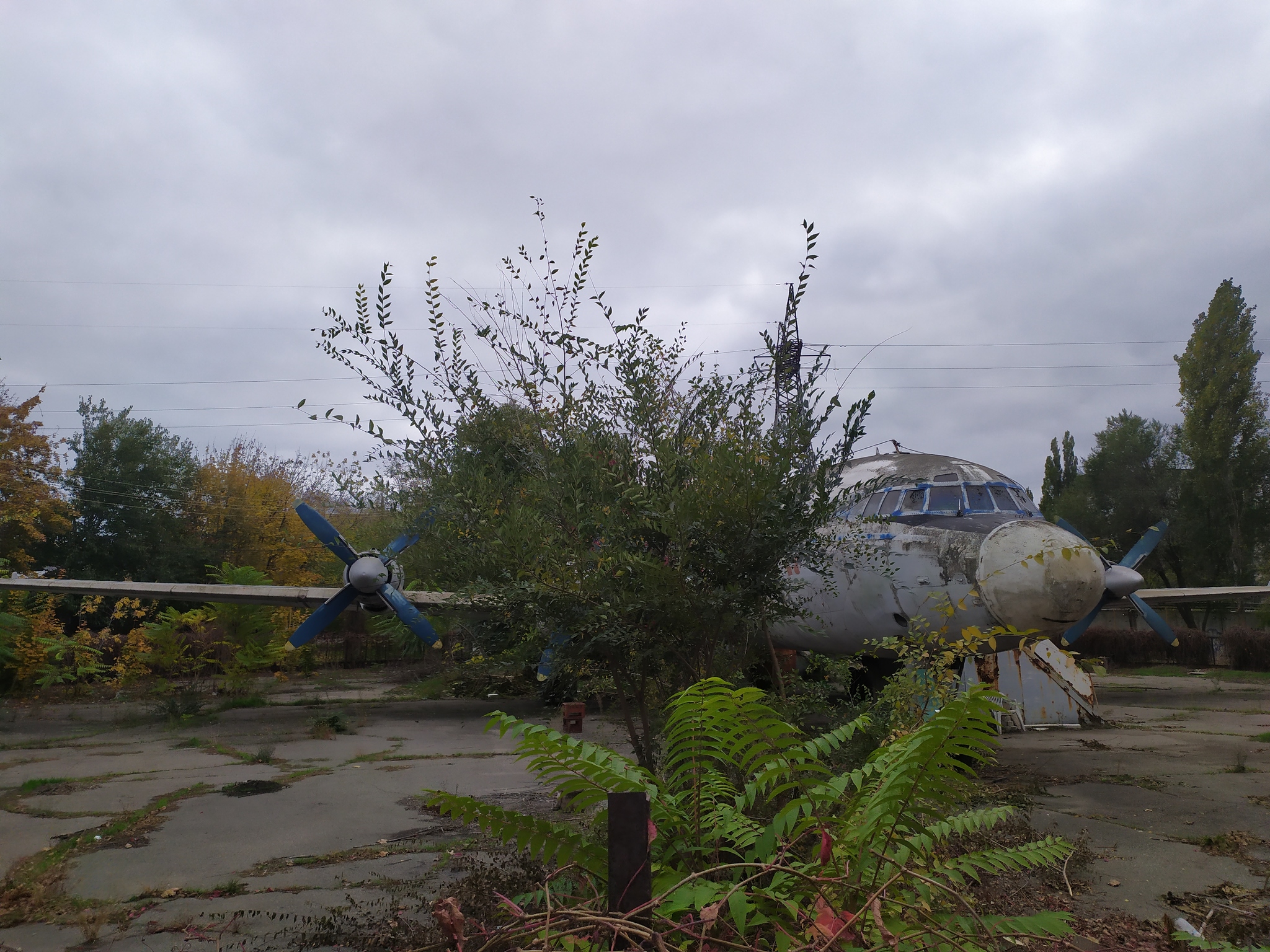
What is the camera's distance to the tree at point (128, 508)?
985 inches

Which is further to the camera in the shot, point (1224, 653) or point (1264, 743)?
point (1224, 653)

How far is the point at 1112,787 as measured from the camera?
7.02 metres

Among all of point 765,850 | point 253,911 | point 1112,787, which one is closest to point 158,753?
point 253,911

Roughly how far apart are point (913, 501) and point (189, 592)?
12.6m

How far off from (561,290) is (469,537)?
169 centimetres

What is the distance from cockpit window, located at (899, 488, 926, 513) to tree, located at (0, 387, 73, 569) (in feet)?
73.3

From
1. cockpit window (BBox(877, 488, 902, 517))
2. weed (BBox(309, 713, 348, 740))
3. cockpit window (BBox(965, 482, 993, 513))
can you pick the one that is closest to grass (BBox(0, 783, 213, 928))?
weed (BBox(309, 713, 348, 740))

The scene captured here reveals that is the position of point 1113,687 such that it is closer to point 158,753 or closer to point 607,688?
point 607,688

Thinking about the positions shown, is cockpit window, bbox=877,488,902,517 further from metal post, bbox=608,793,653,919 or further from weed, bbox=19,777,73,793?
weed, bbox=19,777,73,793

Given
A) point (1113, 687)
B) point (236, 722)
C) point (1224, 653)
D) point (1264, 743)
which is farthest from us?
point (1224, 653)

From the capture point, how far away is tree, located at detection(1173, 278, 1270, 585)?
29.0 metres

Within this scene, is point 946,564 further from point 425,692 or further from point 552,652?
point 425,692

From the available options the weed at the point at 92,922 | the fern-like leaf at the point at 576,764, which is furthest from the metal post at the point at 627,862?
the weed at the point at 92,922

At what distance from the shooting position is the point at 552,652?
15.2 feet
